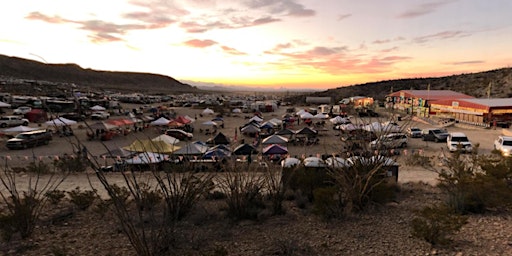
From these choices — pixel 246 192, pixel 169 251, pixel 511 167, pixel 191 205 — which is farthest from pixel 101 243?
pixel 511 167

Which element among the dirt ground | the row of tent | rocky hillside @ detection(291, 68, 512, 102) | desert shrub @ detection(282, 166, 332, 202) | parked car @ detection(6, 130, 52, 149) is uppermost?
rocky hillside @ detection(291, 68, 512, 102)

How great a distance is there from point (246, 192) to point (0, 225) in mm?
5272

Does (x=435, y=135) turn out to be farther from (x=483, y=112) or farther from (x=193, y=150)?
(x=193, y=150)

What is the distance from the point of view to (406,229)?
287 inches

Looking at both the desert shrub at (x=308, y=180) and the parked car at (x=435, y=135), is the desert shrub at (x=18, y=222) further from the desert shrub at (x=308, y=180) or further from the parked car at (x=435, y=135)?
the parked car at (x=435, y=135)

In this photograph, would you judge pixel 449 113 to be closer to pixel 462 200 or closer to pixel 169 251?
pixel 462 200

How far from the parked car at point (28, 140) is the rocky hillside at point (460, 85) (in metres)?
59.8

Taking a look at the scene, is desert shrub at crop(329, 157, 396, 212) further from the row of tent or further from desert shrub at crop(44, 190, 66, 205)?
desert shrub at crop(44, 190, 66, 205)

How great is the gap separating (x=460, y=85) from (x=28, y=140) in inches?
3949

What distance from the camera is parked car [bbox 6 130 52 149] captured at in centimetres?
2200

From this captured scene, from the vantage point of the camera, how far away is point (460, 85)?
92062 millimetres

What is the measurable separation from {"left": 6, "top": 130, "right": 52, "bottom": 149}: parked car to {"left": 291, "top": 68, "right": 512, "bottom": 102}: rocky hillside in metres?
59.8

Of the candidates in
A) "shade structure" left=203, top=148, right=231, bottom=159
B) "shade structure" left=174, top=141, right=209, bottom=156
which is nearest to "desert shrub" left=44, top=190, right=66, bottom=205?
"shade structure" left=203, top=148, right=231, bottom=159

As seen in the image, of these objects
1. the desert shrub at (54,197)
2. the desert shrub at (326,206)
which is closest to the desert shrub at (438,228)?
the desert shrub at (326,206)
